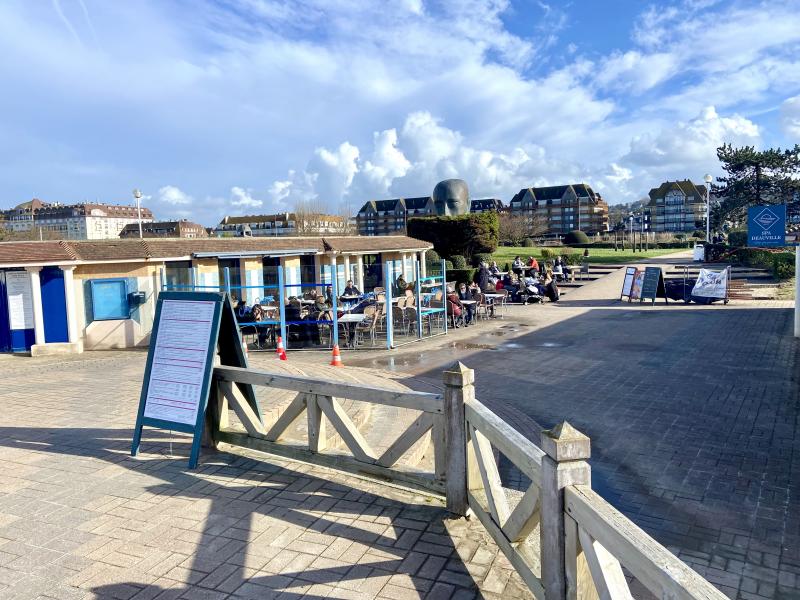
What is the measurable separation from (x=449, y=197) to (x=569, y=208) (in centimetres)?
9295

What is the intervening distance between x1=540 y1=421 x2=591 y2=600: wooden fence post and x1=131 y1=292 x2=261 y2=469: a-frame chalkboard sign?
11.6 feet

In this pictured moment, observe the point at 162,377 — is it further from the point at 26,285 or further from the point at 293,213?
the point at 293,213

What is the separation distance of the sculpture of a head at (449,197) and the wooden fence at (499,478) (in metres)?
39.3

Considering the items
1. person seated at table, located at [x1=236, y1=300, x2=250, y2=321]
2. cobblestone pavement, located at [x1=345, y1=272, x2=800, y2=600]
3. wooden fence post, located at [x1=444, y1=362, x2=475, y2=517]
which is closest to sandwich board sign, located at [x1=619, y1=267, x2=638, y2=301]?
cobblestone pavement, located at [x1=345, y1=272, x2=800, y2=600]

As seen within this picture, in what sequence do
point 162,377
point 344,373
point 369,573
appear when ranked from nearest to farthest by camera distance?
point 369,573 < point 162,377 < point 344,373

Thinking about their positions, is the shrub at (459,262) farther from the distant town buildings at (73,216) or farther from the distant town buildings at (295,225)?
the distant town buildings at (73,216)

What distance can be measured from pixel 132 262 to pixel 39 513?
11480 millimetres

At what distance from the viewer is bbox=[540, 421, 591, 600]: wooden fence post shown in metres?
2.80

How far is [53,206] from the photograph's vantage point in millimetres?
124812

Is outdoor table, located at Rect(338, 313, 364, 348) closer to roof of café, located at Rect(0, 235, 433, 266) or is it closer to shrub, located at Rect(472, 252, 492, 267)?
roof of café, located at Rect(0, 235, 433, 266)

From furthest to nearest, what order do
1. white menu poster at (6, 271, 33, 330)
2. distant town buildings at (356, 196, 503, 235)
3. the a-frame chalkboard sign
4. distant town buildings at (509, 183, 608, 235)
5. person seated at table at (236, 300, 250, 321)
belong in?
distant town buildings at (356, 196, 503, 235), distant town buildings at (509, 183, 608, 235), person seated at table at (236, 300, 250, 321), white menu poster at (6, 271, 33, 330), the a-frame chalkboard sign

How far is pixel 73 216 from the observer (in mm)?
115688

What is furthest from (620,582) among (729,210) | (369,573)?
(729,210)

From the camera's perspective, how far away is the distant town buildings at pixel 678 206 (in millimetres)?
129375
